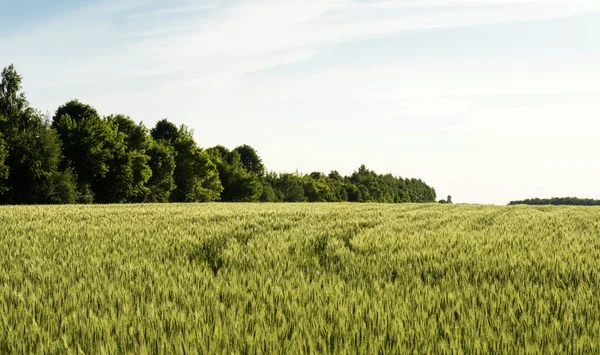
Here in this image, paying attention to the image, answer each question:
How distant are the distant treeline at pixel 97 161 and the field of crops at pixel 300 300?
1767 inches

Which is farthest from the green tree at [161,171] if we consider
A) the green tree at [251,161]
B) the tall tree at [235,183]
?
the green tree at [251,161]

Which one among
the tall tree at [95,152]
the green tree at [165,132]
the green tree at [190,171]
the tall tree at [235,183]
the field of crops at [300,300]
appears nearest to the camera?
the field of crops at [300,300]

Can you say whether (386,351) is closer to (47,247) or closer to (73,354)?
(73,354)

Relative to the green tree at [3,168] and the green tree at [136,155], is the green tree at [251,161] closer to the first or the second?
the green tree at [136,155]

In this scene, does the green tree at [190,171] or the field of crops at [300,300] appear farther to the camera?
the green tree at [190,171]

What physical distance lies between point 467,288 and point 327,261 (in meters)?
2.16

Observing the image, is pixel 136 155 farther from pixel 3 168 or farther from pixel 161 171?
pixel 3 168

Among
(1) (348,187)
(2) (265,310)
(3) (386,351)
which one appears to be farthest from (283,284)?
(1) (348,187)

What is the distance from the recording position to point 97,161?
54.8 meters

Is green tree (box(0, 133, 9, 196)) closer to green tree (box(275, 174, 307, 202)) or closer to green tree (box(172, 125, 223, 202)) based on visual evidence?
green tree (box(172, 125, 223, 202))

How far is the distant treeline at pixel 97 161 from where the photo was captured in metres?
47.5

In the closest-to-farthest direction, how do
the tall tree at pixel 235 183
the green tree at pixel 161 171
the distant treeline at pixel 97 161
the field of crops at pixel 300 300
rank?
the field of crops at pixel 300 300 < the distant treeline at pixel 97 161 < the green tree at pixel 161 171 < the tall tree at pixel 235 183

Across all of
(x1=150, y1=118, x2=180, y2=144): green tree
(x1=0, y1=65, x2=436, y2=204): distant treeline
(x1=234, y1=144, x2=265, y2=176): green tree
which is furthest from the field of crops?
(x1=234, y1=144, x2=265, y2=176): green tree

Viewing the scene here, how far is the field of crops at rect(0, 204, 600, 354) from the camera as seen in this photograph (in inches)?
121
